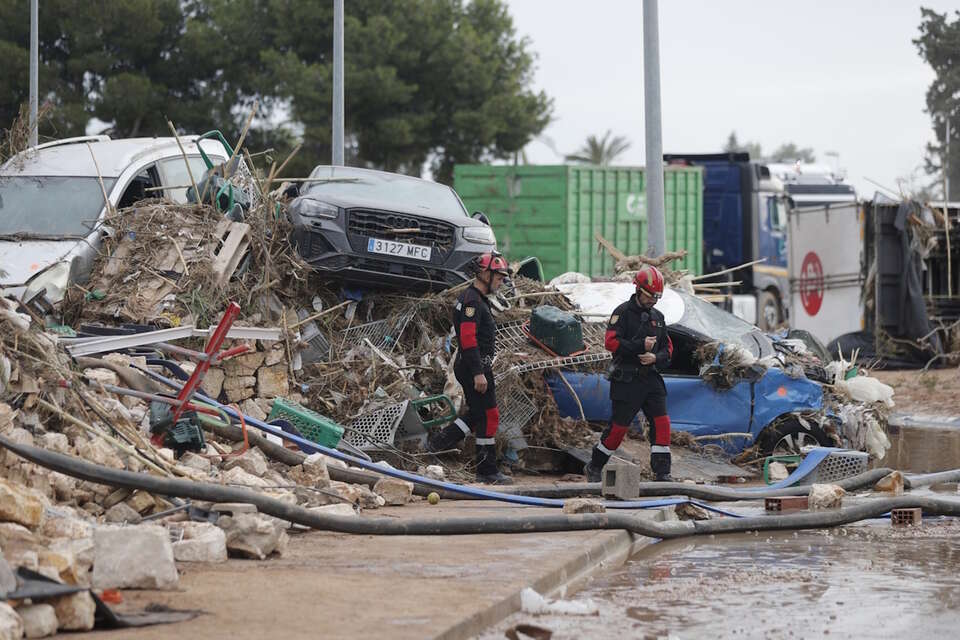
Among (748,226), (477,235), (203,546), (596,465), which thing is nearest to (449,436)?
(596,465)

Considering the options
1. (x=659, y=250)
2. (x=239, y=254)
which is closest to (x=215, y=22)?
(x=659, y=250)

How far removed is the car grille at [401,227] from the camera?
1284 cm

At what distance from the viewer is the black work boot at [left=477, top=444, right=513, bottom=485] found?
37.5 ft

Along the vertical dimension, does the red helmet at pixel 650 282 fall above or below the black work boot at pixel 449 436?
above

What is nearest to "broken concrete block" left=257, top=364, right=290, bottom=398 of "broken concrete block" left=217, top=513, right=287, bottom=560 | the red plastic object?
the red plastic object

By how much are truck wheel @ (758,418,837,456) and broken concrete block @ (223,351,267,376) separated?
15.0 feet

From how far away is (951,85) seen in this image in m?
58.6

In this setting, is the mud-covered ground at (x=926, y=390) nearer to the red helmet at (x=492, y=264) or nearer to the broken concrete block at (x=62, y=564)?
the red helmet at (x=492, y=264)

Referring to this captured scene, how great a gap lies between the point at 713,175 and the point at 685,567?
21.3m

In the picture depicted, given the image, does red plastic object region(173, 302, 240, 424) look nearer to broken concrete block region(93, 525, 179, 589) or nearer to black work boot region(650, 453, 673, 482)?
broken concrete block region(93, 525, 179, 589)

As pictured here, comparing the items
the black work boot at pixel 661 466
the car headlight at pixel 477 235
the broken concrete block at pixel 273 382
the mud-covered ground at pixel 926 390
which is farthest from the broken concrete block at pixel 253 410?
the mud-covered ground at pixel 926 390

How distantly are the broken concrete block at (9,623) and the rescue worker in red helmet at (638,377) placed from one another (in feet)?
22.7

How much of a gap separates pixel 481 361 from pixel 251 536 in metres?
4.63

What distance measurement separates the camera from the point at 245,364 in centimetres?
1187
